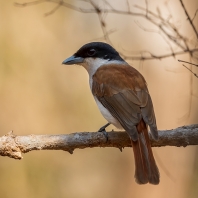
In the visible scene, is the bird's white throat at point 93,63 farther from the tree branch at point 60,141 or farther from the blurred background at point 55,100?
the blurred background at point 55,100

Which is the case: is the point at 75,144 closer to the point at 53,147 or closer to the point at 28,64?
the point at 53,147

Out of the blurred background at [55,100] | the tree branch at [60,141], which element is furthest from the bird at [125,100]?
the blurred background at [55,100]

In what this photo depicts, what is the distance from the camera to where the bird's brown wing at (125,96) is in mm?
3404

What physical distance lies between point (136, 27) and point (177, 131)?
123 inches

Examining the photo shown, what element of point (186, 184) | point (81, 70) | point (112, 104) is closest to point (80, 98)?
point (81, 70)

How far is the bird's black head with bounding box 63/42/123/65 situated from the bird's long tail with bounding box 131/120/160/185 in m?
0.98

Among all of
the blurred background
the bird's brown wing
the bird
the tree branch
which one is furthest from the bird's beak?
the blurred background

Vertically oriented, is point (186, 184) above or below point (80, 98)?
below

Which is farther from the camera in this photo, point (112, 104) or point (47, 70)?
point (47, 70)

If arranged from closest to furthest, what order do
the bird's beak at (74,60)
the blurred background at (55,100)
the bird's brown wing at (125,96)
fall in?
the bird's brown wing at (125,96) → the bird's beak at (74,60) → the blurred background at (55,100)

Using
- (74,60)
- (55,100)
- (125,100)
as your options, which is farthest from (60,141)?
(55,100)

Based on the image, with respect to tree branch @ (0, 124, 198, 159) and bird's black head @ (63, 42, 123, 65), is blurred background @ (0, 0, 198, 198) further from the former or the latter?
tree branch @ (0, 124, 198, 159)

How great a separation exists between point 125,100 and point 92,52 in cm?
77

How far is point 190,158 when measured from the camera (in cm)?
615
